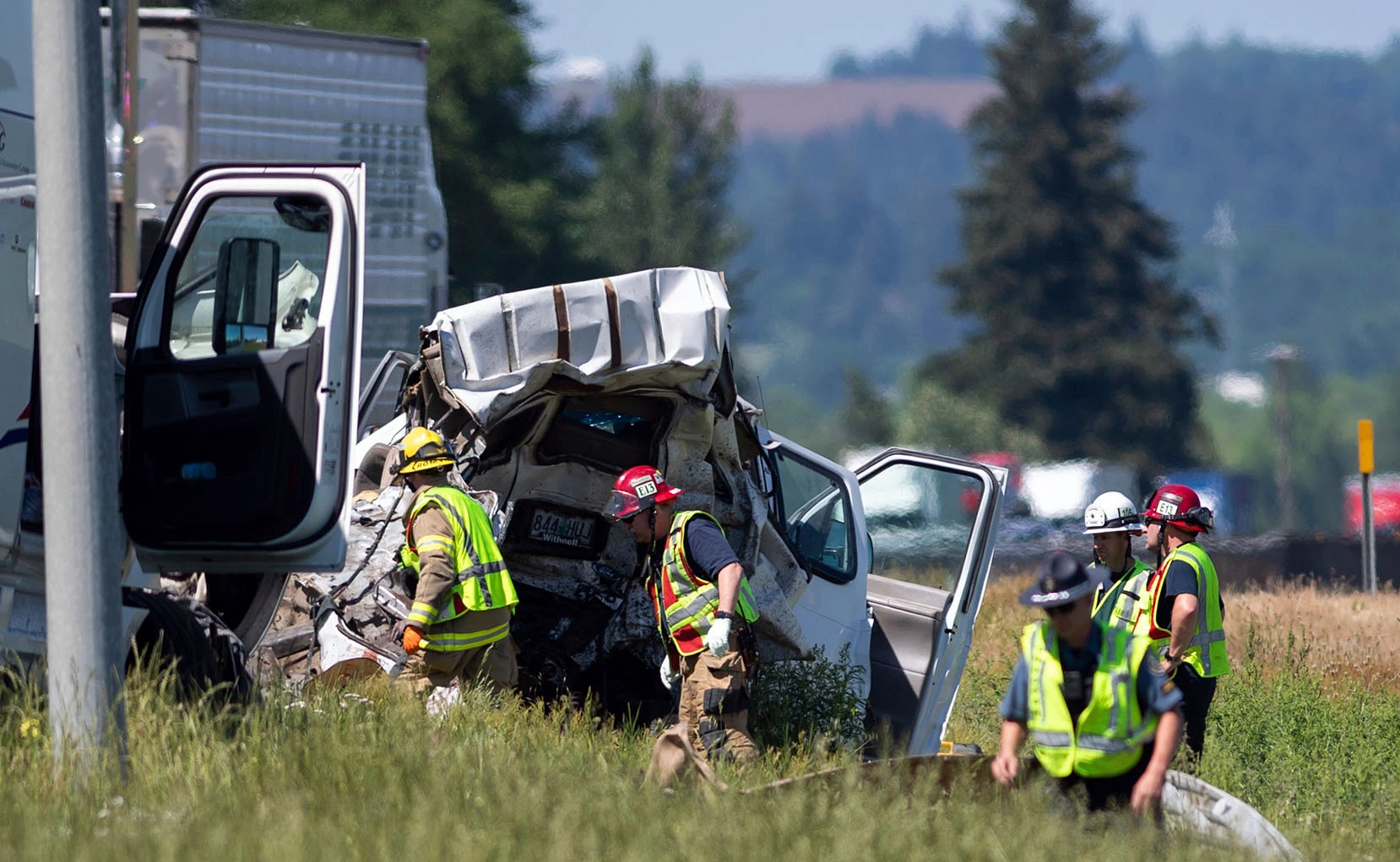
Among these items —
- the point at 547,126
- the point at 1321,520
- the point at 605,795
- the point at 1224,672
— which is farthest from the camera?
the point at 1321,520

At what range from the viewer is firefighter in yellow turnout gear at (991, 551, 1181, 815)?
559cm

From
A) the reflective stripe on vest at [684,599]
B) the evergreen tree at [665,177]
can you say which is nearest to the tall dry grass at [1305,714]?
the reflective stripe on vest at [684,599]

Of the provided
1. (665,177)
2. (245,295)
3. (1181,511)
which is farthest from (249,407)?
(665,177)

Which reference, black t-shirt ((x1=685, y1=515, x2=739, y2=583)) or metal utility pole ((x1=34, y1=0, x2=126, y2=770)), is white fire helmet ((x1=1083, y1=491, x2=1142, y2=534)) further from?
metal utility pole ((x1=34, y1=0, x2=126, y2=770))

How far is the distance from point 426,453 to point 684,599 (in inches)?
53.4

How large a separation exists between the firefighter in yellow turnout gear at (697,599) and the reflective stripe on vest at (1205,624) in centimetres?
199

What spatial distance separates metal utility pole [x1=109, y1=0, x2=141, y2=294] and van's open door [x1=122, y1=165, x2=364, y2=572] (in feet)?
16.0

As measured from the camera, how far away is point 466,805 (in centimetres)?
545

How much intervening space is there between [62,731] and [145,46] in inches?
347

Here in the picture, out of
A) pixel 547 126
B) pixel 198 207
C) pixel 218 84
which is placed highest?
pixel 547 126

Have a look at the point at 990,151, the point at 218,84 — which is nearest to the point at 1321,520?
the point at 990,151

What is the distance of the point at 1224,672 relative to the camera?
8023mm

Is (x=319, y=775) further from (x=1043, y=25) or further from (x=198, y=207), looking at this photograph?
(x=1043, y=25)

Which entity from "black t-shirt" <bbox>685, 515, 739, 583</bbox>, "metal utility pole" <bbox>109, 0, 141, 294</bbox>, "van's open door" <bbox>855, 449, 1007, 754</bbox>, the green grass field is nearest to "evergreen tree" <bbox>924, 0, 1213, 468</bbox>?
"metal utility pole" <bbox>109, 0, 141, 294</bbox>
